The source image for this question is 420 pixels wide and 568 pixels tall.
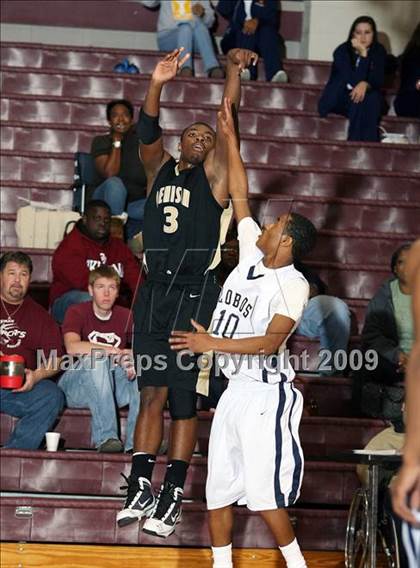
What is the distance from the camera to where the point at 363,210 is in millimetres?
9125

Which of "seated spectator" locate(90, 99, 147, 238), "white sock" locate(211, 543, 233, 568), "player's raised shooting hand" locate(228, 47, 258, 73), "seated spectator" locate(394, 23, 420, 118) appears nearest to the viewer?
"white sock" locate(211, 543, 233, 568)

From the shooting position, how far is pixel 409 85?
10234 millimetres

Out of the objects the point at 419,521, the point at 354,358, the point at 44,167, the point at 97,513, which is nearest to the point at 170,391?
the point at 97,513

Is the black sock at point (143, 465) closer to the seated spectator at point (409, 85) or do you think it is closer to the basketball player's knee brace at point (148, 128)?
the basketball player's knee brace at point (148, 128)

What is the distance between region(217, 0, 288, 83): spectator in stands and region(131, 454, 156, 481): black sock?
206 inches

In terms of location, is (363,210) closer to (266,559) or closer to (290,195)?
(290,195)

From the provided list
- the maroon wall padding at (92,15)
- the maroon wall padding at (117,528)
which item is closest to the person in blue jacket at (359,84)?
the maroon wall padding at (92,15)

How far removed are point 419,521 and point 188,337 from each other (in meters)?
2.52

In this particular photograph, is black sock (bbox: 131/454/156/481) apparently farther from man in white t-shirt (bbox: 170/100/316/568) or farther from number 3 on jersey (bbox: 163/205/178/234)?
number 3 on jersey (bbox: 163/205/178/234)

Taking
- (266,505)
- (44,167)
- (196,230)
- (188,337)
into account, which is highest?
(44,167)

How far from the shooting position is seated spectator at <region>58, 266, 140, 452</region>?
23.4 ft

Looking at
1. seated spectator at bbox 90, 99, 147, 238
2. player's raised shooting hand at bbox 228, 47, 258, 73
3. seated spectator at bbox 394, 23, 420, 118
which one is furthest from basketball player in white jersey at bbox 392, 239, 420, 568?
seated spectator at bbox 394, 23, 420, 118

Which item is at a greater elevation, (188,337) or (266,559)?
(188,337)

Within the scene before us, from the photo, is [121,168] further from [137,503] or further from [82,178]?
[137,503]
